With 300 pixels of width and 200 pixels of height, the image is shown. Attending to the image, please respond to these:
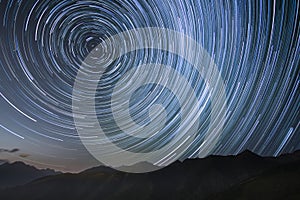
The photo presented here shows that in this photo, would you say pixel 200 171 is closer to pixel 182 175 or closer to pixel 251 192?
pixel 182 175

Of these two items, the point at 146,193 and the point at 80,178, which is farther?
the point at 80,178

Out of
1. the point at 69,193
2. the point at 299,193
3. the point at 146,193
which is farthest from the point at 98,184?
the point at 299,193

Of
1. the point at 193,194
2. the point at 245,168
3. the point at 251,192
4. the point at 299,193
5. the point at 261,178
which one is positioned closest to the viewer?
the point at 299,193

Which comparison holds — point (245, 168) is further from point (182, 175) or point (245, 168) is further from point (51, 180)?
point (51, 180)

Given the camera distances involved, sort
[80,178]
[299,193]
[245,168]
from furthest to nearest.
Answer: [80,178]
[245,168]
[299,193]

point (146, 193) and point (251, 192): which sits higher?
point (251, 192)

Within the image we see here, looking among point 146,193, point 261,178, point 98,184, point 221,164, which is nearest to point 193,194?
point 146,193
